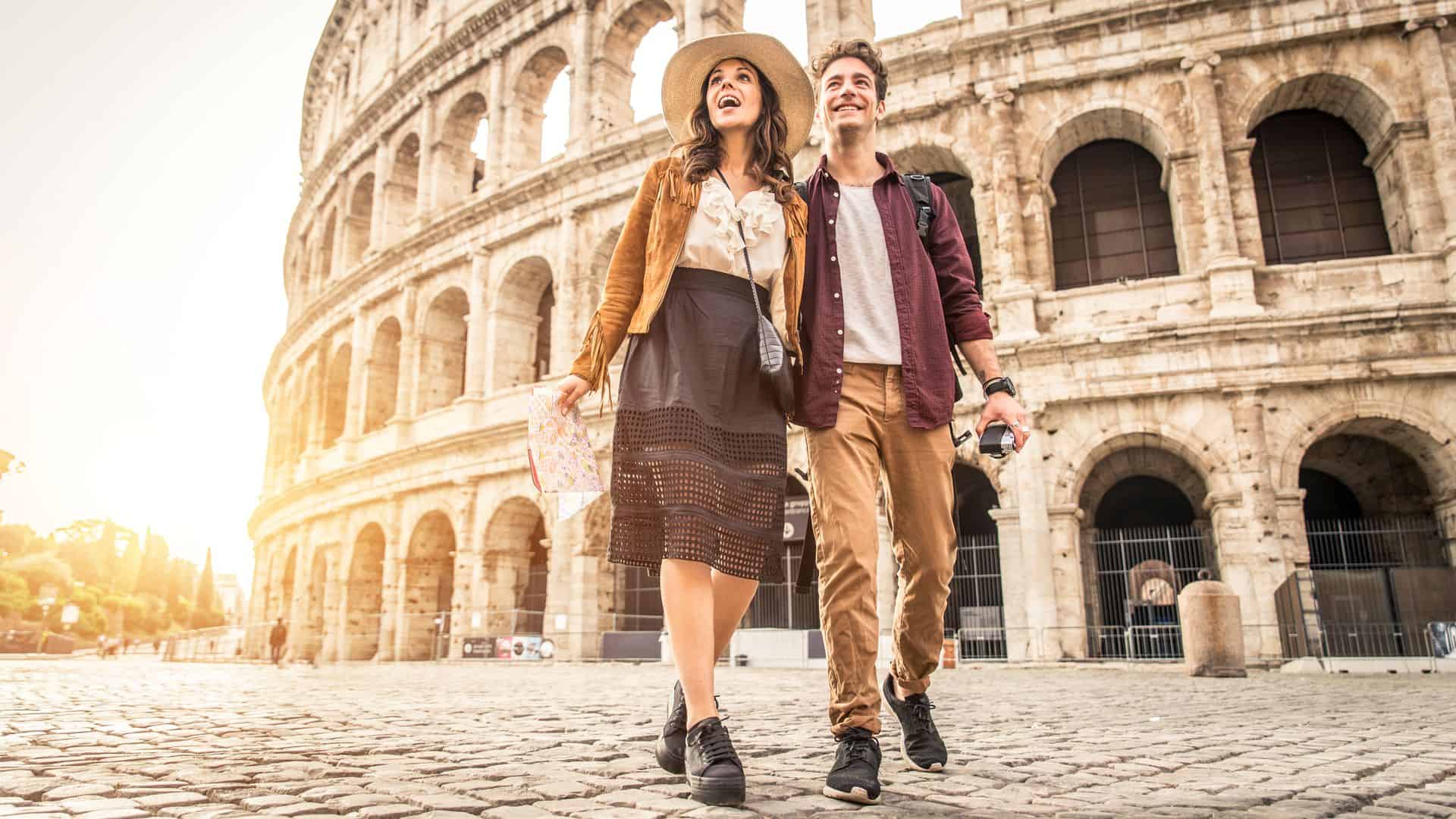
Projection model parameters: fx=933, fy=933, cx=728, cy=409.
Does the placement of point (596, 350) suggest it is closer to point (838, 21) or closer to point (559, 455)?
point (559, 455)

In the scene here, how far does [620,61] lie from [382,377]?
914 centimetres

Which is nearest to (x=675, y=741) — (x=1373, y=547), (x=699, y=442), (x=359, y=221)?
(x=699, y=442)

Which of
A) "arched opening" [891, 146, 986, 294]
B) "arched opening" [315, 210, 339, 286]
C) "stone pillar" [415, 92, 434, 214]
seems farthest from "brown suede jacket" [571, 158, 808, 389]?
"arched opening" [315, 210, 339, 286]

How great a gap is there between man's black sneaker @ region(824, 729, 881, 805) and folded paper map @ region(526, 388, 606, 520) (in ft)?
3.36

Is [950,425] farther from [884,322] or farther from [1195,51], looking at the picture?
[1195,51]

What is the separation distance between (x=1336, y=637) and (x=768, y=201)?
11.4 m

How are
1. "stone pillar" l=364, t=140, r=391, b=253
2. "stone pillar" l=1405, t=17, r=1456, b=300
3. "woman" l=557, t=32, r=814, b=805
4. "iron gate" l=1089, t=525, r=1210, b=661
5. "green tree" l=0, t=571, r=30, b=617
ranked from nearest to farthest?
"woman" l=557, t=32, r=814, b=805
"stone pillar" l=1405, t=17, r=1456, b=300
"iron gate" l=1089, t=525, r=1210, b=661
"stone pillar" l=364, t=140, r=391, b=253
"green tree" l=0, t=571, r=30, b=617

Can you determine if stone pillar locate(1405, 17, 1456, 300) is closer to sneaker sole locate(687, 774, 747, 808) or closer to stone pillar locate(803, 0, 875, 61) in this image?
stone pillar locate(803, 0, 875, 61)

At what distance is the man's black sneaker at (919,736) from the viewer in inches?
111

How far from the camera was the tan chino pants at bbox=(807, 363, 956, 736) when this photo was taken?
267cm

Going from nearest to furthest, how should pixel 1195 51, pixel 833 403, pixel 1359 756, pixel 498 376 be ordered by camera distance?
1. pixel 833 403
2. pixel 1359 756
3. pixel 1195 51
4. pixel 498 376

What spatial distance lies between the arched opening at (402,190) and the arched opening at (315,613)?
7.91 meters

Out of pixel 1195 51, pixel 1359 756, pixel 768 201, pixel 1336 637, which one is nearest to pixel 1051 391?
pixel 1336 637

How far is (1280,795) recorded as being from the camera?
2412 millimetres
